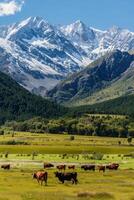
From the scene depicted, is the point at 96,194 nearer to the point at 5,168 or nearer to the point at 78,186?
the point at 78,186

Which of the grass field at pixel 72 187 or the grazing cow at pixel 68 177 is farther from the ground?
the grazing cow at pixel 68 177

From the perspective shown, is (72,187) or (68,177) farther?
(68,177)

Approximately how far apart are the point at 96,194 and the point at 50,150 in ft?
412

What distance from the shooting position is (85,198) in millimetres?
62281

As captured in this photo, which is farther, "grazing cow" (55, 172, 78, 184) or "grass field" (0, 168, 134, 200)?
"grazing cow" (55, 172, 78, 184)

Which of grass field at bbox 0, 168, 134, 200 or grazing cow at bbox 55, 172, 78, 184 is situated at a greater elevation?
grazing cow at bbox 55, 172, 78, 184


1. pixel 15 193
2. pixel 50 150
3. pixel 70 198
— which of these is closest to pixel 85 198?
pixel 70 198

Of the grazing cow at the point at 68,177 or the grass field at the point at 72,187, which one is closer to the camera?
the grass field at the point at 72,187

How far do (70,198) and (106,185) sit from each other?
16.2 metres

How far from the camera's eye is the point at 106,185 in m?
77.5

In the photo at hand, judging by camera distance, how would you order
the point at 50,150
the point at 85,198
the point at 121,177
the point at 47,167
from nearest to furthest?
the point at 85,198 → the point at 121,177 → the point at 47,167 → the point at 50,150

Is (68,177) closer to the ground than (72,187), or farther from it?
farther from it

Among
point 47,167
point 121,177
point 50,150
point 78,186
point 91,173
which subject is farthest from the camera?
point 50,150

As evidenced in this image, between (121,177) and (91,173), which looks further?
(91,173)
